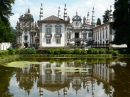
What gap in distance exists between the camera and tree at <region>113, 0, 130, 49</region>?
131 feet

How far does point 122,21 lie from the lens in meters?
42.7

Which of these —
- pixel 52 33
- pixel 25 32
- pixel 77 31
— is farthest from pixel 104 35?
pixel 25 32

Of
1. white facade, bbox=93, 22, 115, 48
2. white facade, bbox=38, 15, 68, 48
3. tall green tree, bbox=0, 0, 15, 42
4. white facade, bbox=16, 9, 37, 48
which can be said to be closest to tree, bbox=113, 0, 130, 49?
white facade, bbox=93, 22, 115, 48

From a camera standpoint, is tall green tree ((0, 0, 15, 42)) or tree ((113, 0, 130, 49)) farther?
tree ((113, 0, 130, 49))

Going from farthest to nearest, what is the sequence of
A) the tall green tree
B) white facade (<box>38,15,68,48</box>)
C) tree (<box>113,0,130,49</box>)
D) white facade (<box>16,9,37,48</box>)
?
1. white facade (<box>16,9,37,48</box>)
2. white facade (<box>38,15,68,48</box>)
3. tree (<box>113,0,130,49</box>)
4. the tall green tree

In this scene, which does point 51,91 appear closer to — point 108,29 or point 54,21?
point 54,21

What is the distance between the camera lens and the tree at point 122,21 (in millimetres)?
40031

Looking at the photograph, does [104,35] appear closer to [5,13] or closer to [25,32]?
[25,32]

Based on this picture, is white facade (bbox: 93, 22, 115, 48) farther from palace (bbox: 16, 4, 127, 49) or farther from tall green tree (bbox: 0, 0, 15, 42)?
tall green tree (bbox: 0, 0, 15, 42)

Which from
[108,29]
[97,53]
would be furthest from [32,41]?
[97,53]

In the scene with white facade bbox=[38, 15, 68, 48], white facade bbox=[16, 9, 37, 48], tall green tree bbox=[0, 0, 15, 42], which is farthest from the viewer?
white facade bbox=[16, 9, 37, 48]

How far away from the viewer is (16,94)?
31.5 ft

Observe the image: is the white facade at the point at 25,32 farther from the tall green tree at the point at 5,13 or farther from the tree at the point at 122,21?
the tall green tree at the point at 5,13

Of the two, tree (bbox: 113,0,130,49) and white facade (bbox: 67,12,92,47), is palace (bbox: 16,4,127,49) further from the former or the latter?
tree (bbox: 113,0,130,49)
